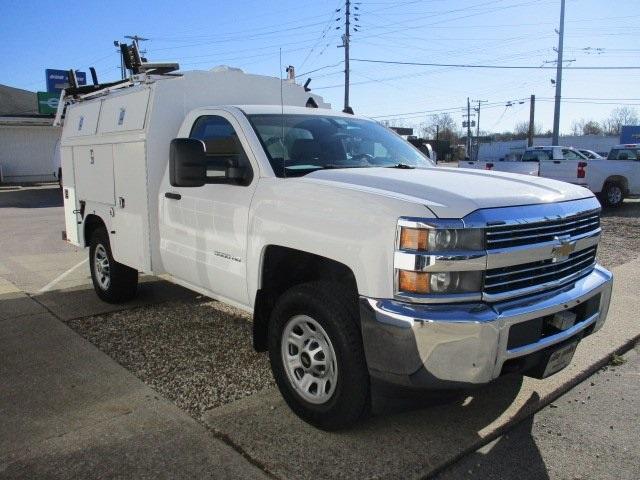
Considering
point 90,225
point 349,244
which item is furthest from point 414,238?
point 90,225

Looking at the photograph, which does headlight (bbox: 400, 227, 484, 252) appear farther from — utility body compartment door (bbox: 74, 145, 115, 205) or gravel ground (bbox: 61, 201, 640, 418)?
utility body compartment door (bbox: 74, 145, 115, 205)

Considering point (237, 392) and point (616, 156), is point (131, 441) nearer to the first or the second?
point (237, 392)

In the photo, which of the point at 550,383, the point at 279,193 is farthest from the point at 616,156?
the point at 279,193

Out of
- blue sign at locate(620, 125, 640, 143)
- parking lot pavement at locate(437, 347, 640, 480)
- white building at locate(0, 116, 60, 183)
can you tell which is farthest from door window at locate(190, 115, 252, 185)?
blue sign at locate(620, 125, 640, 143)

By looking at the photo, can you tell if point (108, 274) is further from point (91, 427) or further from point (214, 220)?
point (91, 427)

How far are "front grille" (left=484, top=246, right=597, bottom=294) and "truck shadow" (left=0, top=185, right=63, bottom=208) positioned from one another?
1874 centimetres

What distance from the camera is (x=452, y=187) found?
3168 mm

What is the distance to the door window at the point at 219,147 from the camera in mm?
4082

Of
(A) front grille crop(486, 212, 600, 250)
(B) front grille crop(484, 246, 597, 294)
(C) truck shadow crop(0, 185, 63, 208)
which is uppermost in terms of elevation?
(A) front grille crop(486, 212, 600, 250)

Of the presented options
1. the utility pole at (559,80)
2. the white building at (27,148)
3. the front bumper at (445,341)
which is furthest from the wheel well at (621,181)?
the white building at (27,148)

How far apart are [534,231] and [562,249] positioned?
293mm

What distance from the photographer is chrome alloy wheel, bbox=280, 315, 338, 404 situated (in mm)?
3283

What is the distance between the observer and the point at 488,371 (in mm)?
2758

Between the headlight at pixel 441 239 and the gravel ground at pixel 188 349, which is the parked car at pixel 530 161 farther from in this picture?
the headlight at pixel 441 239
